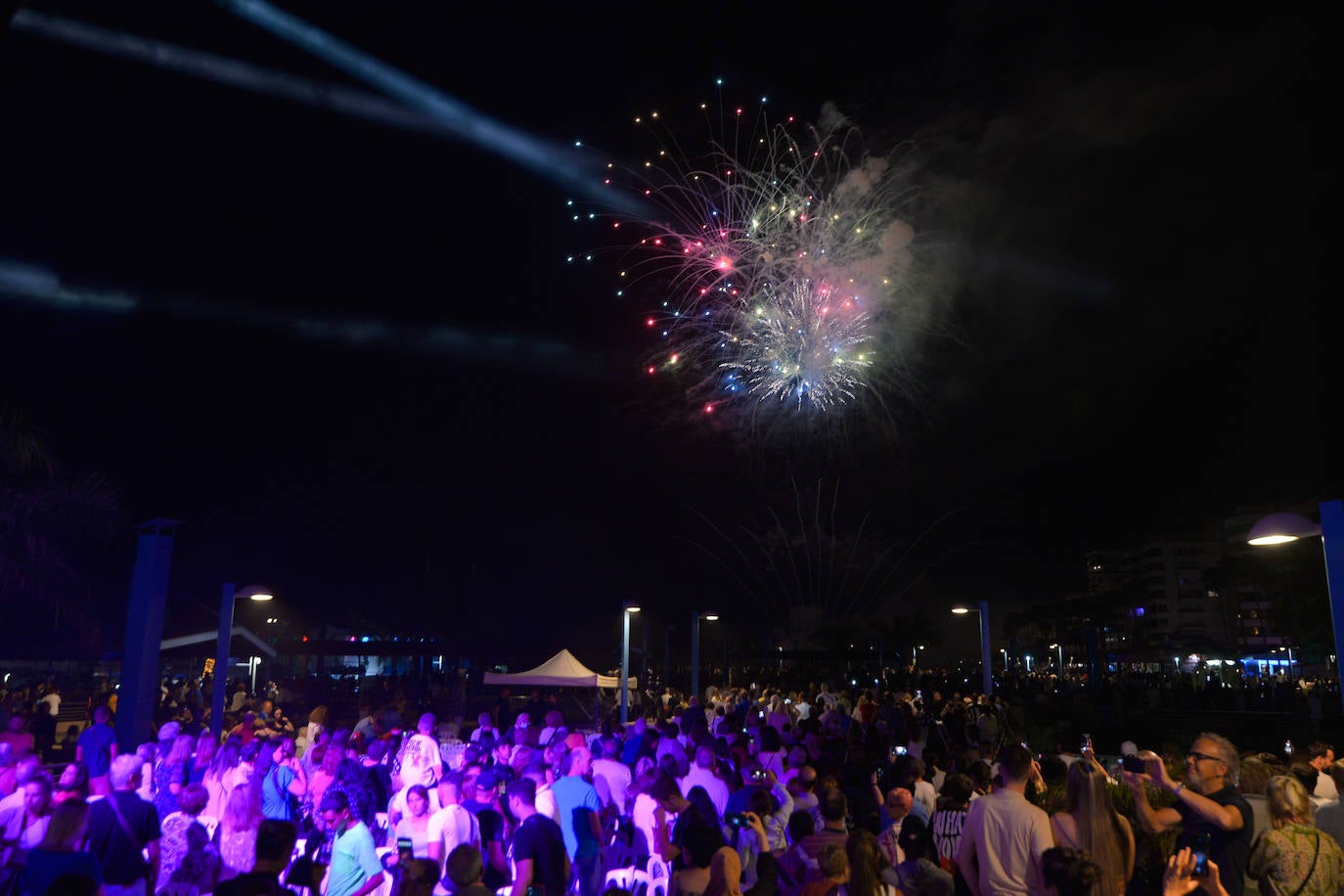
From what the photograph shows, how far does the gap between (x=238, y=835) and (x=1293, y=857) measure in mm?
6675

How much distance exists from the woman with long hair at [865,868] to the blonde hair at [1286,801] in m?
2.21

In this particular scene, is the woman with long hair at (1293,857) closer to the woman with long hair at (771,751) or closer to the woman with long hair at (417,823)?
the woman with long hair at (417,823)

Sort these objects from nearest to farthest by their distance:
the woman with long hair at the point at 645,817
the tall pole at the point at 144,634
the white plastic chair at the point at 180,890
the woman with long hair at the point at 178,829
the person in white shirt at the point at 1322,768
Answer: the white plastic chair at the point at 180,890 → the woman with long hair at the point at 178,829 → the woman with long hair at the point at 645,817 → the person in white shirt at the point at 1322,768 → the tall pole at the point at 144,634

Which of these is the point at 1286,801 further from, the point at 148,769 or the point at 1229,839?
the point at 148,769

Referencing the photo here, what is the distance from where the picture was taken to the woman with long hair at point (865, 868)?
4.72m

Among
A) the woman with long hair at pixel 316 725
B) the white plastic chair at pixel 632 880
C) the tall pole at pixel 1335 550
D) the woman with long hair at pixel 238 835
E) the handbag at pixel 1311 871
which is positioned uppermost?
the tall pole at pixel 1335 550

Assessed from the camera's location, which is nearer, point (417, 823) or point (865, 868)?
point (865, 868)

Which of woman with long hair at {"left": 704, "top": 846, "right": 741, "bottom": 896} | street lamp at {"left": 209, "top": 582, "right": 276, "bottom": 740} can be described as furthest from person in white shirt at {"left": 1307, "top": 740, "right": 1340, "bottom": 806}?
street lamp at {"left": 209, "top": 582, "right": 276, "bottom": 740}

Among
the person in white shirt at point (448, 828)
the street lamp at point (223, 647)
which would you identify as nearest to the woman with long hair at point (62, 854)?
the person in white shirt at point (448, 828)

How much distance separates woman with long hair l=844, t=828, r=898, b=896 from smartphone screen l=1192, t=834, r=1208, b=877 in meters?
1.50

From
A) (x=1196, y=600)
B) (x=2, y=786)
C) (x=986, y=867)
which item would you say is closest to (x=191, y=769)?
(x=2, y=786)

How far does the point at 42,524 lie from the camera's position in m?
20.8

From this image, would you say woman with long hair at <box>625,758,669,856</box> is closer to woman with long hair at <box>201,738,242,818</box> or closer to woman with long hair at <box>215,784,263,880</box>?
woman with long hair at <box>215,784,263,880</box>

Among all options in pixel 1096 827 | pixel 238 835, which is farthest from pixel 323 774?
pixel 1096 827
